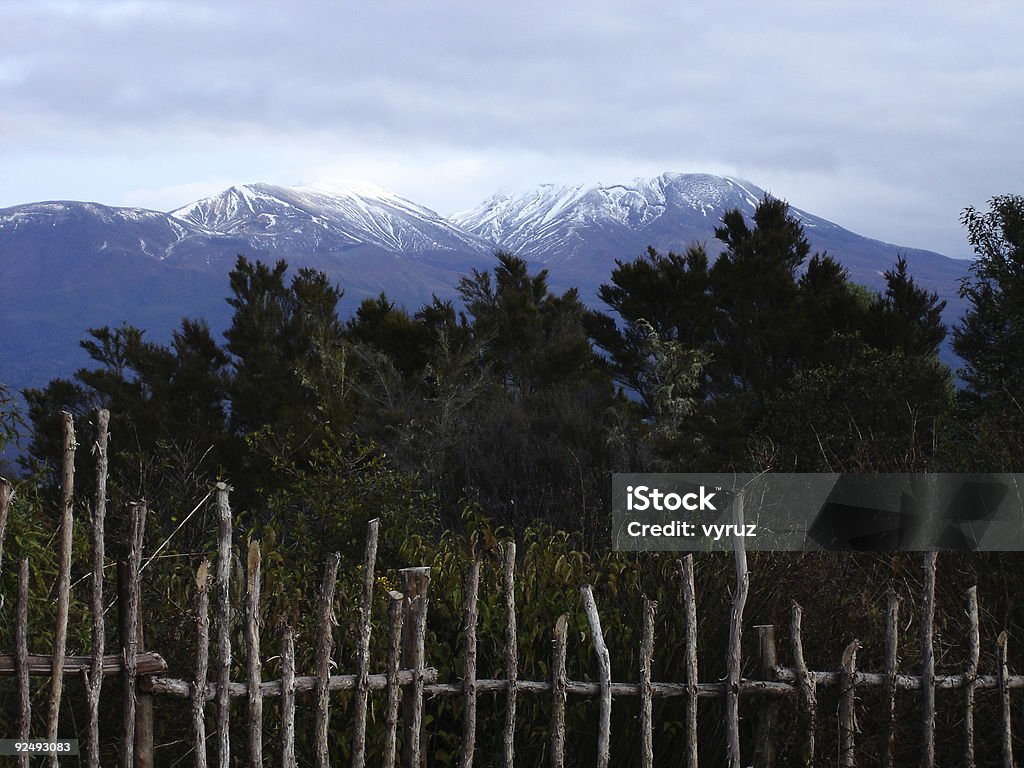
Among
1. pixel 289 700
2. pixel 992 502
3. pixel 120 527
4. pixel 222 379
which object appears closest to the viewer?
pixel 289 700

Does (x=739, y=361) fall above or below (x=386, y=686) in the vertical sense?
above

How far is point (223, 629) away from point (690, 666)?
152cm

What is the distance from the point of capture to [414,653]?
3.39 m

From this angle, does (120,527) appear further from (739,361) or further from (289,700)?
(739,361)

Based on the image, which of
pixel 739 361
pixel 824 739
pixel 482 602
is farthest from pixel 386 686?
pixel 739 361

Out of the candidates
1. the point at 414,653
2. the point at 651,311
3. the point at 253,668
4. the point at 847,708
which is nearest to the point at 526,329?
the point at 651,311

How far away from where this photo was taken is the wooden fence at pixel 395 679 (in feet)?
10.1

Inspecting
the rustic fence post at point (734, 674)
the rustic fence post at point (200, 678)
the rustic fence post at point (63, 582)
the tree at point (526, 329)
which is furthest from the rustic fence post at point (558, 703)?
the tree at point (526, 329)

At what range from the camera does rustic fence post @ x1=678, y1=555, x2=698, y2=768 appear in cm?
346

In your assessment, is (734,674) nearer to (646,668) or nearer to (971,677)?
(646,668)

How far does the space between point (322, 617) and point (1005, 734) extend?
2454mm

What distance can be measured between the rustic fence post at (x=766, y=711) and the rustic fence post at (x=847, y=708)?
0.72 feet

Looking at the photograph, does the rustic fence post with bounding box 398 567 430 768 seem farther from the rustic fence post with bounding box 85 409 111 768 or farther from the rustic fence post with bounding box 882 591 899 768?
the rustic fence post with bounding box 882 591 899 768

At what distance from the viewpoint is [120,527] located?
5816 mm
